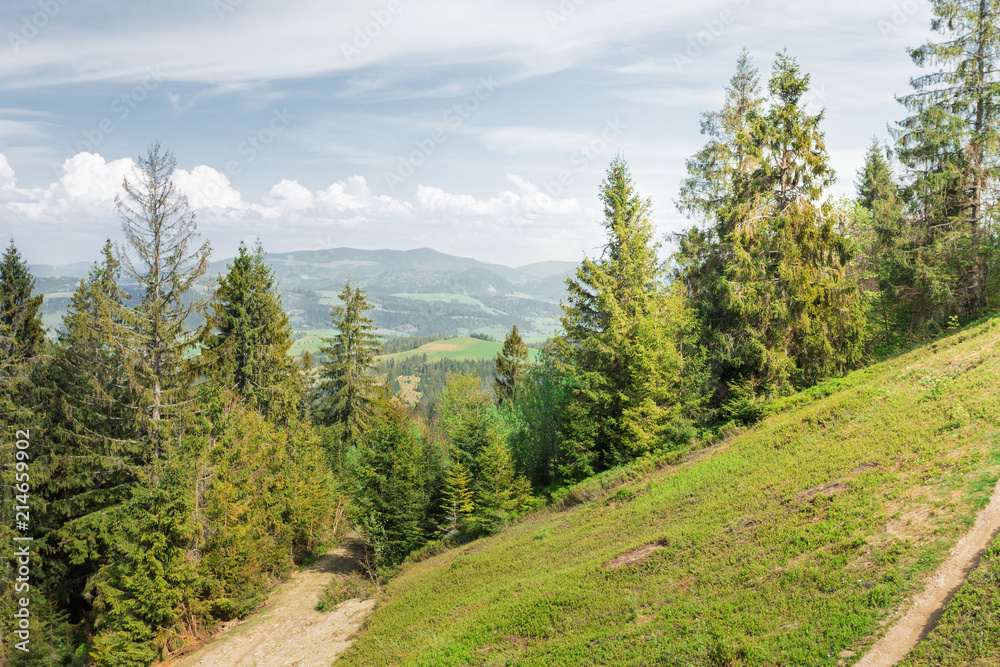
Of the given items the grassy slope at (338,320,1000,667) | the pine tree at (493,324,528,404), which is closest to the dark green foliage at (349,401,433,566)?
the grassy slope at (338,320,1000,667)

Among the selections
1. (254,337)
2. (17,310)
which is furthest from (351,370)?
(17,310)

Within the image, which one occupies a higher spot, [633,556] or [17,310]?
[17,310]

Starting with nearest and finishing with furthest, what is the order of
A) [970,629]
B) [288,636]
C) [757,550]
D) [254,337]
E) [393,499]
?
[970,629] < [757,550] < [288,636] < [393,499] < [254,337]

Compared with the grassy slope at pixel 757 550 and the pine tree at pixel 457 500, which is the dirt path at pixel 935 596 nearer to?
the grassy slope at pixel 757 550

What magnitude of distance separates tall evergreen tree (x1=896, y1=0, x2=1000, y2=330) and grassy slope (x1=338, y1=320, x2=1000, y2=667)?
616 cm

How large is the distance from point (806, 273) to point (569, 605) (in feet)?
67.9

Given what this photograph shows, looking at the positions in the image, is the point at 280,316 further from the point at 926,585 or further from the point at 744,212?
the point at 926,585

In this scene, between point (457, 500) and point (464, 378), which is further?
point (464, 378)

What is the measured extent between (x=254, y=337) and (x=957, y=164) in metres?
39.8

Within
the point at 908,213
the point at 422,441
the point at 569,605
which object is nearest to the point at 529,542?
the point at 569,605

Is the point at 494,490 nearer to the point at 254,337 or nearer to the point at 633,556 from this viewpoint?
the point at 633,556

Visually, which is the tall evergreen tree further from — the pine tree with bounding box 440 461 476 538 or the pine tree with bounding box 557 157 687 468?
the pine tree with bounding box 440 461 476 538

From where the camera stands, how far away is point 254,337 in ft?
111

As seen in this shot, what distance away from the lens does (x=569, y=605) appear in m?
14.4
